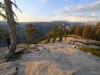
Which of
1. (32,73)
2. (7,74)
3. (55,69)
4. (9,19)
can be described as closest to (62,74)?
(55,69)

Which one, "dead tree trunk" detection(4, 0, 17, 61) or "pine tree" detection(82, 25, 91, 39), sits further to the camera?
"pine tree" detection(82, 25, 91, 39)

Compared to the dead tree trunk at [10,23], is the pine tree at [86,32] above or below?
below

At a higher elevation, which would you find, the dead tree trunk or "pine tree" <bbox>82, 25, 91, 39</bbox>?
the dead tree trunk

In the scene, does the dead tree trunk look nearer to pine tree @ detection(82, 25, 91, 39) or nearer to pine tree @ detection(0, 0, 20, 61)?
pine tree @ detection(0, 0, 20, 61)

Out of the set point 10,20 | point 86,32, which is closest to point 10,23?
point 10,20

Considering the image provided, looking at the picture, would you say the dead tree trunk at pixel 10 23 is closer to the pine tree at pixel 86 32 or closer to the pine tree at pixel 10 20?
the pine tree at pixel 10 20

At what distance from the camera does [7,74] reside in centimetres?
749

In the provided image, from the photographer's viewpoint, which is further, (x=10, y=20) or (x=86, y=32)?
(x=86, y=32)

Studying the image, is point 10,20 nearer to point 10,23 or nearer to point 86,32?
point 10,23

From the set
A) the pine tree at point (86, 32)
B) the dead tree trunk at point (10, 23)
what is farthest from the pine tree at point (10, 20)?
the pine tree at point (86, 32)

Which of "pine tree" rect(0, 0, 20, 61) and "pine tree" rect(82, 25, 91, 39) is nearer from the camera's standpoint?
"pine tree" rect(0, 0, 20, 61)

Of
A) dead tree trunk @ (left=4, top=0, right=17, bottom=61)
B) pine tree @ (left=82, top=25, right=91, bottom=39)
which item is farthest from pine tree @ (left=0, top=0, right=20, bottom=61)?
pine tree @ (left=82, top=25, right=91, bottom=39)

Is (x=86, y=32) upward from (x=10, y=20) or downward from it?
downward

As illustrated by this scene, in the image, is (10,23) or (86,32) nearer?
(10,23)
